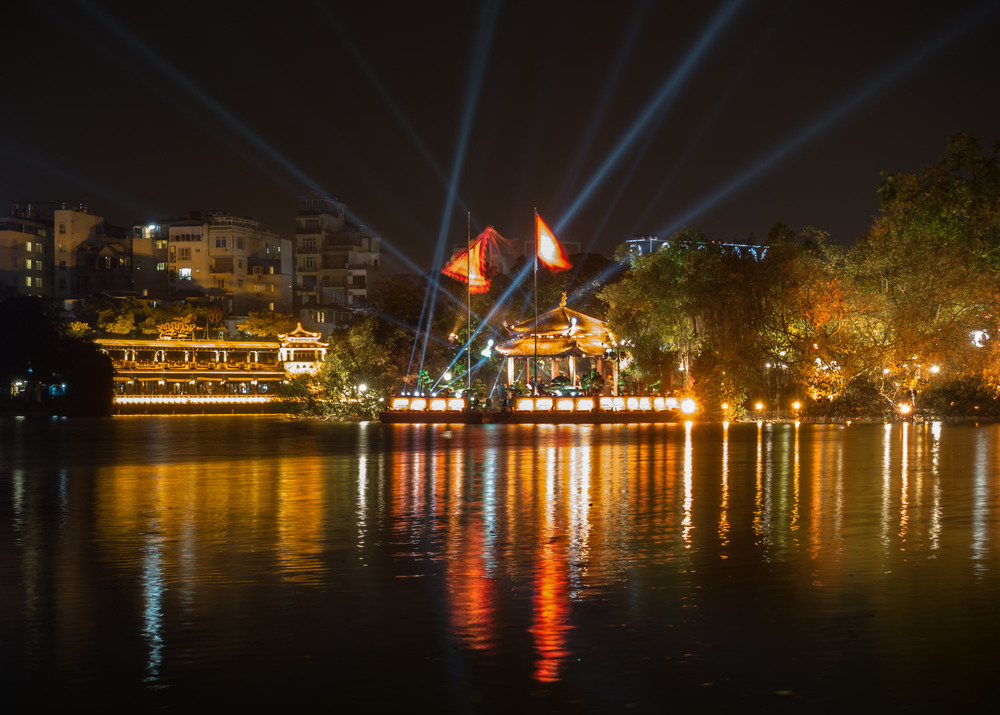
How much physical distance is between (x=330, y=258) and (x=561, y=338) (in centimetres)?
8019

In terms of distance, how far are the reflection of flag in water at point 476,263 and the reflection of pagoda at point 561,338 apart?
434 cm

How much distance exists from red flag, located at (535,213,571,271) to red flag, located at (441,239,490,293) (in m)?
2.98

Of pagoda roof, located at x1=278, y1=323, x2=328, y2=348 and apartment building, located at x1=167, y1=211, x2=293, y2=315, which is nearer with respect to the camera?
pagoda roof, located at x1=278, y1=323, x2=328, y2=348

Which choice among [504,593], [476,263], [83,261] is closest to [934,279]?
[476,263]

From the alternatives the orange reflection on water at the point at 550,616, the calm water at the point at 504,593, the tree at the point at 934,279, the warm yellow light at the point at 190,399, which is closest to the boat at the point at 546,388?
the tree at the point at 934,279

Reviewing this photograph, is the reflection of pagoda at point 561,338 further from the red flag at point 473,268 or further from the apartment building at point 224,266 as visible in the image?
the apartment building at point 224,266

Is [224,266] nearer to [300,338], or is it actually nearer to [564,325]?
[300,338]

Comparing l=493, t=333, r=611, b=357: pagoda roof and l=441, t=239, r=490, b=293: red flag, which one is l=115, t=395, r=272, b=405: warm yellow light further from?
l=441, t=239, r=490, b=293: red flag

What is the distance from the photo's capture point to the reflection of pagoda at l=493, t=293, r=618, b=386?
53.8 m

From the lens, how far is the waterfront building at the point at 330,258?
419 feet

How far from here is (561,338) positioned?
→ 53.8 meters

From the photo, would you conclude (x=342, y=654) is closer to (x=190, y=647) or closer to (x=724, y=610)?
(x=190, y=647)

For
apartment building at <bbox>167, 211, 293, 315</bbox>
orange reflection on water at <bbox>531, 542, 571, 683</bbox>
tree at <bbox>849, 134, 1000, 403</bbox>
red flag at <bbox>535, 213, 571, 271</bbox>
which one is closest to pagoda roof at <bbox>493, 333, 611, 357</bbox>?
red flag at <bbox>535, 213, 571, 271</bbox>

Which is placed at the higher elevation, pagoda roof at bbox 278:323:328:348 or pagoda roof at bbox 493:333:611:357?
pagoda roof at bbox 278:323:328:348
